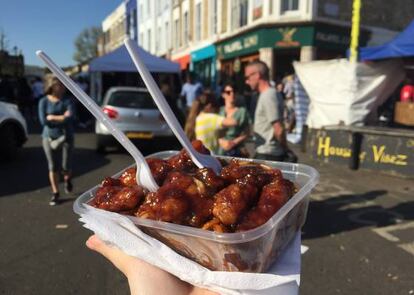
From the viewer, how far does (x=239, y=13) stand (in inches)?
779

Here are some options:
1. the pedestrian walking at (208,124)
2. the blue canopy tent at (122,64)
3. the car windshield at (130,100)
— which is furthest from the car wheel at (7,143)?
the blue canopy tent at (122,64)

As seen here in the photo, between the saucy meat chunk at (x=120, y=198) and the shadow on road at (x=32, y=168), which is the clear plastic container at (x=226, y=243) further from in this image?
the shadow on road at (x=32, y=168)

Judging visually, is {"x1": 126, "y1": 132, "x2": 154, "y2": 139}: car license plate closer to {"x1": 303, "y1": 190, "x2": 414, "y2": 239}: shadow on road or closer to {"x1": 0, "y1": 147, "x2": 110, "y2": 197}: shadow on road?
{"x1": 0, "y1": 147, "x2": 110, "y2": 197}: shadow on road

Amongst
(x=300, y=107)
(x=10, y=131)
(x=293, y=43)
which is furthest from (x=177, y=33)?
(x=10, y=131)

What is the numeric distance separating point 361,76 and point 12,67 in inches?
1018

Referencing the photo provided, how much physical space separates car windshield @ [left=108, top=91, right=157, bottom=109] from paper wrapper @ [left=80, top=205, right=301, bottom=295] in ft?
26.5

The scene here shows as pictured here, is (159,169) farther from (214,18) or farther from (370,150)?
(214,18)

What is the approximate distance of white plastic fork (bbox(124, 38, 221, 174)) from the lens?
1.24 meters

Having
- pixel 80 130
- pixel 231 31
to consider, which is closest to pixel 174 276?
pixel 80 130

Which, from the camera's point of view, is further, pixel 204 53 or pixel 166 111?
pixel 204 53

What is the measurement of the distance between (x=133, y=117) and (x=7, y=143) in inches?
107

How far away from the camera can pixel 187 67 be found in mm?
28578

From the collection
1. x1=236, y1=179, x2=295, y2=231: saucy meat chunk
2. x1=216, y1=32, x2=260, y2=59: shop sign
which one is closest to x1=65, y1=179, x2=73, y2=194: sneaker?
x1=236, y1=179, x2=295, y2=231: saucy meat chunk

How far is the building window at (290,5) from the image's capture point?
650 inches
